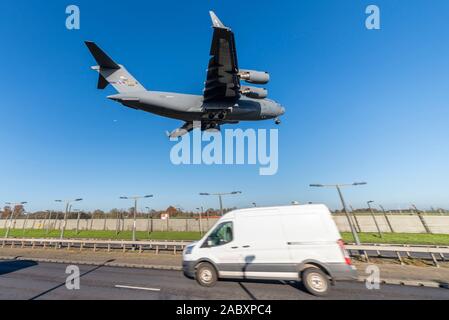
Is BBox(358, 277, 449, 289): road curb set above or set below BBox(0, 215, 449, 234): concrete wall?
below

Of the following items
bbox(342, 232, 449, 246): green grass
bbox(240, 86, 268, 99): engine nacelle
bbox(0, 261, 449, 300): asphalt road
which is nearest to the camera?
bbox(0, 261, 449, 300): asphalt road

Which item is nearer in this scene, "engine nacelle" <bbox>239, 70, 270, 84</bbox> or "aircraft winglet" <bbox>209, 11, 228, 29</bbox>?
"aircraft winglet" <bbox>209, 11, 228, 29</bbox>

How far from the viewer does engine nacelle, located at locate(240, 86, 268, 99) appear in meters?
17.1

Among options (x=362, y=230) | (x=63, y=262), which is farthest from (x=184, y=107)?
(x=362, y=230)

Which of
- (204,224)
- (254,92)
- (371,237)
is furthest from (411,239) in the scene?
(204,224)

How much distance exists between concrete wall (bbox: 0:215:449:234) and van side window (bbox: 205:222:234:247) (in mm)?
34349

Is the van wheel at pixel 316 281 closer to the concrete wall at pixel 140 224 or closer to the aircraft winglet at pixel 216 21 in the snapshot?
the aircraft winglet at pixel 216 21

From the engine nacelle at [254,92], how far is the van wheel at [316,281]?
13.1 m

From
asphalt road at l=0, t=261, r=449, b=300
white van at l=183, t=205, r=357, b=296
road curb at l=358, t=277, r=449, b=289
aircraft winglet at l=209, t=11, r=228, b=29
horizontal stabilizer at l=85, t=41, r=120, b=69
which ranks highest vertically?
horizontal stabilizer at l=85, t=41, r=120, b=69

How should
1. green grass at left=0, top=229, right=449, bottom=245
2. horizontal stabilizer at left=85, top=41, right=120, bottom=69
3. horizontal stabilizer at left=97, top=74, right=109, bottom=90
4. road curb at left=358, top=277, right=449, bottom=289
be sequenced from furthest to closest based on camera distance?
green grass at left=0, top=229, right=449, bottom=245 < horizontal stabilizer at left=97, top=74, right=109, bottom=90 < horizontal stabilizer at left=85, top=41, right=120, bottom=69 < road curb at left=358, top=277, right=449, bottom=289

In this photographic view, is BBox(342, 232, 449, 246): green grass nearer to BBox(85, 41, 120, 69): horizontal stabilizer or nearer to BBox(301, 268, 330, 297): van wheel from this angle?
BBox(301, 268, 330, 297): van wheel

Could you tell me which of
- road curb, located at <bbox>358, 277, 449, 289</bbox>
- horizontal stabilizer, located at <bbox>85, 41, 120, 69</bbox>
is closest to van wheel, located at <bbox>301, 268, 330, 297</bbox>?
road curb, located at <bbox>358, 277, 449, 289</bbox>
